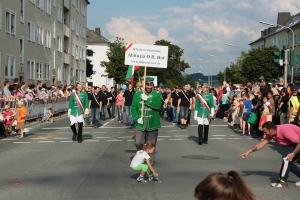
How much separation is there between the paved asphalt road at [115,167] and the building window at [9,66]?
21276 millimetres

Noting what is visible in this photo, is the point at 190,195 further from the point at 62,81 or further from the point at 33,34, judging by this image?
the point at 62,81

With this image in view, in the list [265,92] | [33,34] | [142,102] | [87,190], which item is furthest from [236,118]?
[33,34]

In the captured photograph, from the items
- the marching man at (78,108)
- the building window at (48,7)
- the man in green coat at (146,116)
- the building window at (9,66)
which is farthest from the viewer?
the building window at (48,7)

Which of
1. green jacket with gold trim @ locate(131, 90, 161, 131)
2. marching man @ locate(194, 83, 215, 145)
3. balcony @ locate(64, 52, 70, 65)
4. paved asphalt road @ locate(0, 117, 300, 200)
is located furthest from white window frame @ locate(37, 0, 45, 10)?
green jacket with gold trim @ locate(131, 90, 161, 131)

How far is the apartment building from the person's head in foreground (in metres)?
36.3

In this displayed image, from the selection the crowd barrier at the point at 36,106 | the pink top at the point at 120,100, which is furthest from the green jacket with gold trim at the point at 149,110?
the pink top at the point at 120,100

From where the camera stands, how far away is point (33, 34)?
47656 millimetres

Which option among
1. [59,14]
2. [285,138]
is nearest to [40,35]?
[59,14]

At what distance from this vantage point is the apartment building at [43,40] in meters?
39.8

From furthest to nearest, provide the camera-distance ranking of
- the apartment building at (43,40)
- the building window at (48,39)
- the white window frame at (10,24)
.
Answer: the building window at (48,39)
the apartment building at (43,40)
the white window frame at (10,24)

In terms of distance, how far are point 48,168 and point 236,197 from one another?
890 cm

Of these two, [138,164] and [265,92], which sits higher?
[265,92]

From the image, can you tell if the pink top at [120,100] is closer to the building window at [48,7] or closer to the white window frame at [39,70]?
the white window frame at [39,70]

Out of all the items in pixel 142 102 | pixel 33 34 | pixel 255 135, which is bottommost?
pixel 255 135
